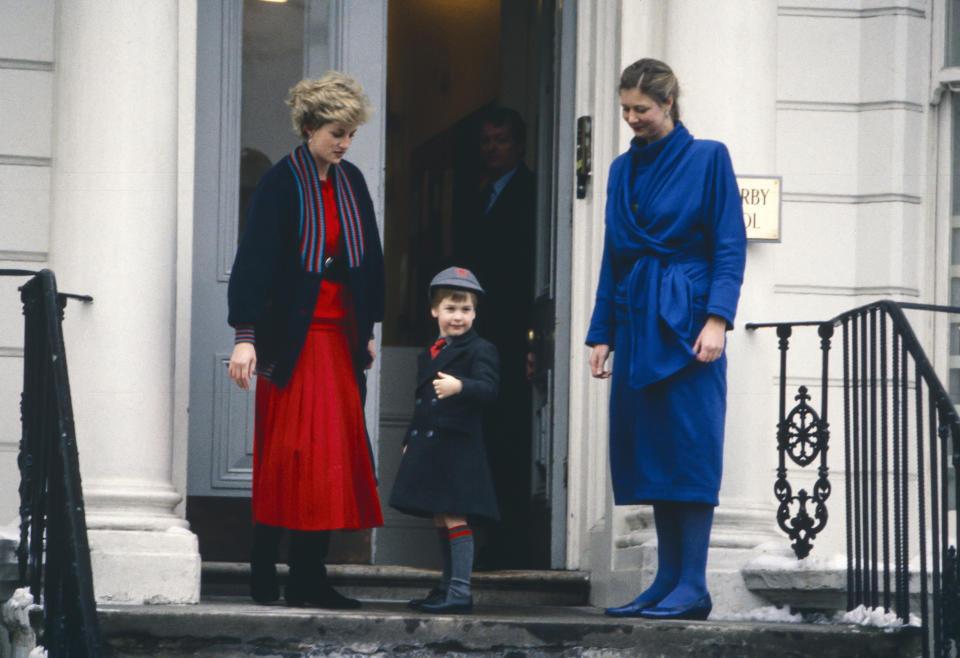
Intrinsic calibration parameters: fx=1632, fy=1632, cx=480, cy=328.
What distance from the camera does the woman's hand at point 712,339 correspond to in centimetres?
507

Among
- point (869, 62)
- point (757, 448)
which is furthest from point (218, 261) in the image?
point (869, 62)

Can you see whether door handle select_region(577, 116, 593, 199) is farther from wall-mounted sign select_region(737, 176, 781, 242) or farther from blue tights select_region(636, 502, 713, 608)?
blue tights select_region(636, 502, 713, 608)

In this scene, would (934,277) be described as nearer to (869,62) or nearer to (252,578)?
(869,62)

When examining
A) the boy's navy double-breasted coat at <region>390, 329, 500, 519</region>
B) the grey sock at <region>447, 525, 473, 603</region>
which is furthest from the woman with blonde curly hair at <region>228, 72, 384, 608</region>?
the grey sock at <region>447, 525, 473, 603</region>

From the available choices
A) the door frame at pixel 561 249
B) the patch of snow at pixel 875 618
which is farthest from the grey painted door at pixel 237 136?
the patch of snow at pixel 875 618

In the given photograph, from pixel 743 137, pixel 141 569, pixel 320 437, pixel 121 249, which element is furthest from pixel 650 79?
pixel 141 569

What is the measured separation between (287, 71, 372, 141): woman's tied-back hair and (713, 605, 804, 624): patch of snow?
6.88ft

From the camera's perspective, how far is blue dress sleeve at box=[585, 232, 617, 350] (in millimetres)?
5375

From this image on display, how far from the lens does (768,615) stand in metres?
5.54

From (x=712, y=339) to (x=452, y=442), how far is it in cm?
91

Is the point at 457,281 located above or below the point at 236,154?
below

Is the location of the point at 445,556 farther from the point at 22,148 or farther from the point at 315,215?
the point at 22,148

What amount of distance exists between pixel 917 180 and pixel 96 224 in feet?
10.8

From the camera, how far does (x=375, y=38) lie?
664cm
